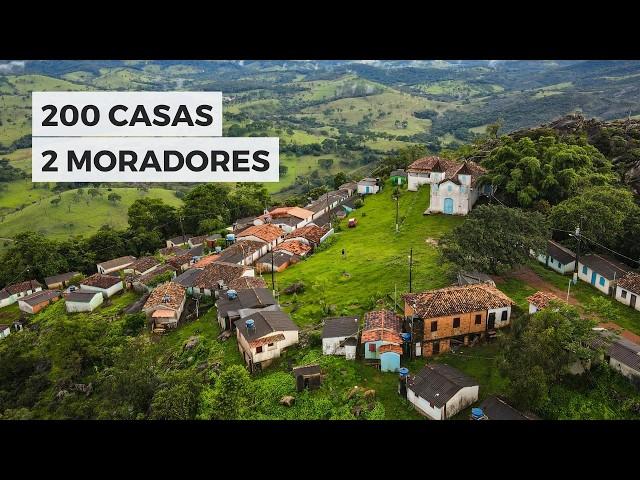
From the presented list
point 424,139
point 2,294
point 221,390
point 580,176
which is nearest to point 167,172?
point 221,390

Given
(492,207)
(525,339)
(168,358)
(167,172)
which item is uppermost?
(167,172)

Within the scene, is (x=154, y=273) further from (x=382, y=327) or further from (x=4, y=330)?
(x=382, y=327)

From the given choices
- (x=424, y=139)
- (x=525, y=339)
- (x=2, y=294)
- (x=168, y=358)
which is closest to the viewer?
(x=525, y=339)

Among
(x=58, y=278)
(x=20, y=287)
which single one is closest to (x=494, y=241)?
(x=58, y=278)

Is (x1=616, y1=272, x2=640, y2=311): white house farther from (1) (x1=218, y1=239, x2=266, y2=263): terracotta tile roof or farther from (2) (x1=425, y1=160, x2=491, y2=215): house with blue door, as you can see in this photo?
(1) (x1=218, y1=239, x2=266, y2=263): terracotta tile roof

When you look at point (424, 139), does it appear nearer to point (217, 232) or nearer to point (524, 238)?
point (217, 232)

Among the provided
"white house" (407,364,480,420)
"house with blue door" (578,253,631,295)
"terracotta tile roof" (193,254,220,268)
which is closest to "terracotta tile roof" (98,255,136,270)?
"terracotta tile roof" (193,254,220,268)
